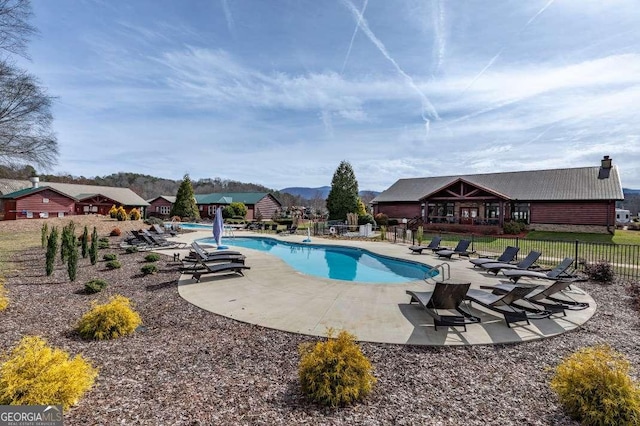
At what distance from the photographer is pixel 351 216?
2830 cm

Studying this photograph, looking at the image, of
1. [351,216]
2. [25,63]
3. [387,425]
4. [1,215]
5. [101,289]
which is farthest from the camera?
[1,215]

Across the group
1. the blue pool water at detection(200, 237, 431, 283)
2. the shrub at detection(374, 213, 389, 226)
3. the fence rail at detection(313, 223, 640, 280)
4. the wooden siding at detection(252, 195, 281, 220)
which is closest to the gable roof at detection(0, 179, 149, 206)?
the wooden siding at detection(252, 195, 281, 220)

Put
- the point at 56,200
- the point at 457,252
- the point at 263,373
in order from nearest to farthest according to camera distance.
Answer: the point at 263,373, the point at 457,252, the point at 56,200

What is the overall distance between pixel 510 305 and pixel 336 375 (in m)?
5.10

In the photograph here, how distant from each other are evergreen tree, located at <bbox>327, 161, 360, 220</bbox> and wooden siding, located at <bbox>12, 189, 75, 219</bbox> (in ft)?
103

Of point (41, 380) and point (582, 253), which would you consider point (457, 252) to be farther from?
point (41, 380)

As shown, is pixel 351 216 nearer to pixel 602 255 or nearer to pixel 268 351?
pixel 602 255

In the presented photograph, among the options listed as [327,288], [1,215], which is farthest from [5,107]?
[1,215]

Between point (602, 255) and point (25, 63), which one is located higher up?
point (25, 63)

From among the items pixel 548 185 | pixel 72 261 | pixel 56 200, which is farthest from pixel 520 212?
pixel 56 200

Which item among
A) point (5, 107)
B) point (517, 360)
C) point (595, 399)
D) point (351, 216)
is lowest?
point (517, 360)

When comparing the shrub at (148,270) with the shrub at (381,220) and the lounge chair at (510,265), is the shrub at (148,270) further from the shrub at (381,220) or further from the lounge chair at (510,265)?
the shrub at (381,220)

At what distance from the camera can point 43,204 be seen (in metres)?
33.9

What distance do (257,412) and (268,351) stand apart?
5.03 feet
